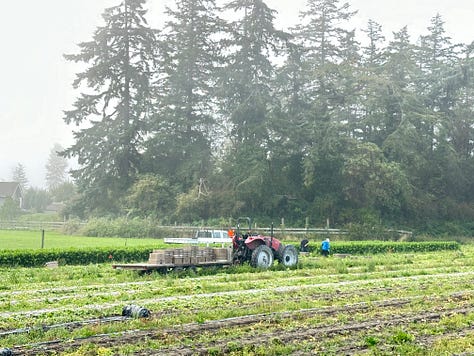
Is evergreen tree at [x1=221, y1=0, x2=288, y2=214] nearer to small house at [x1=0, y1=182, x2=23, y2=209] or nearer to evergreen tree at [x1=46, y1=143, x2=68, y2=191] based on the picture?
small house at [x1=0, y1=182, x2=23, y2=209]

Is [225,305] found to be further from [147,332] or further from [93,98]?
[93,98]

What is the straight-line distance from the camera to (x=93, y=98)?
59750 mm

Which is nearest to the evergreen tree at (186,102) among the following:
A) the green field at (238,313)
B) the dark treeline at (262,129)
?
the dark treeline at (262,129)

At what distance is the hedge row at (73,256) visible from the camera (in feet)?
80.9

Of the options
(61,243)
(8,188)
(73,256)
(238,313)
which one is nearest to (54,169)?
(8,188)

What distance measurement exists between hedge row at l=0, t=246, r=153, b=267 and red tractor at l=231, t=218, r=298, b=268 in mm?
6327

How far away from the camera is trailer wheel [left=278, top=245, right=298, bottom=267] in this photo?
933 inches

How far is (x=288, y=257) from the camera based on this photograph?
24.0 meters

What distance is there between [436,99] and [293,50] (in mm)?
15210

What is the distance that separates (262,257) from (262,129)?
2987 cm

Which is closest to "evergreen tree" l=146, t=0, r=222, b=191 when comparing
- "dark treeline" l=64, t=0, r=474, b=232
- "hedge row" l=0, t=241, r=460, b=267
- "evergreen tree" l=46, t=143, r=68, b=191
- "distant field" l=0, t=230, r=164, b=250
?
"dark treeline" l=64, t=0, r=474, b=232

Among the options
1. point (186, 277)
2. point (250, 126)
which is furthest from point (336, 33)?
point (186, 277)

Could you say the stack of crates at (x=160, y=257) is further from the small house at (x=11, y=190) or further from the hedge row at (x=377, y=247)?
the small house at (x=11, y=190)

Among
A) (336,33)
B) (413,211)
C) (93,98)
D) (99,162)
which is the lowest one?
(413,211)
